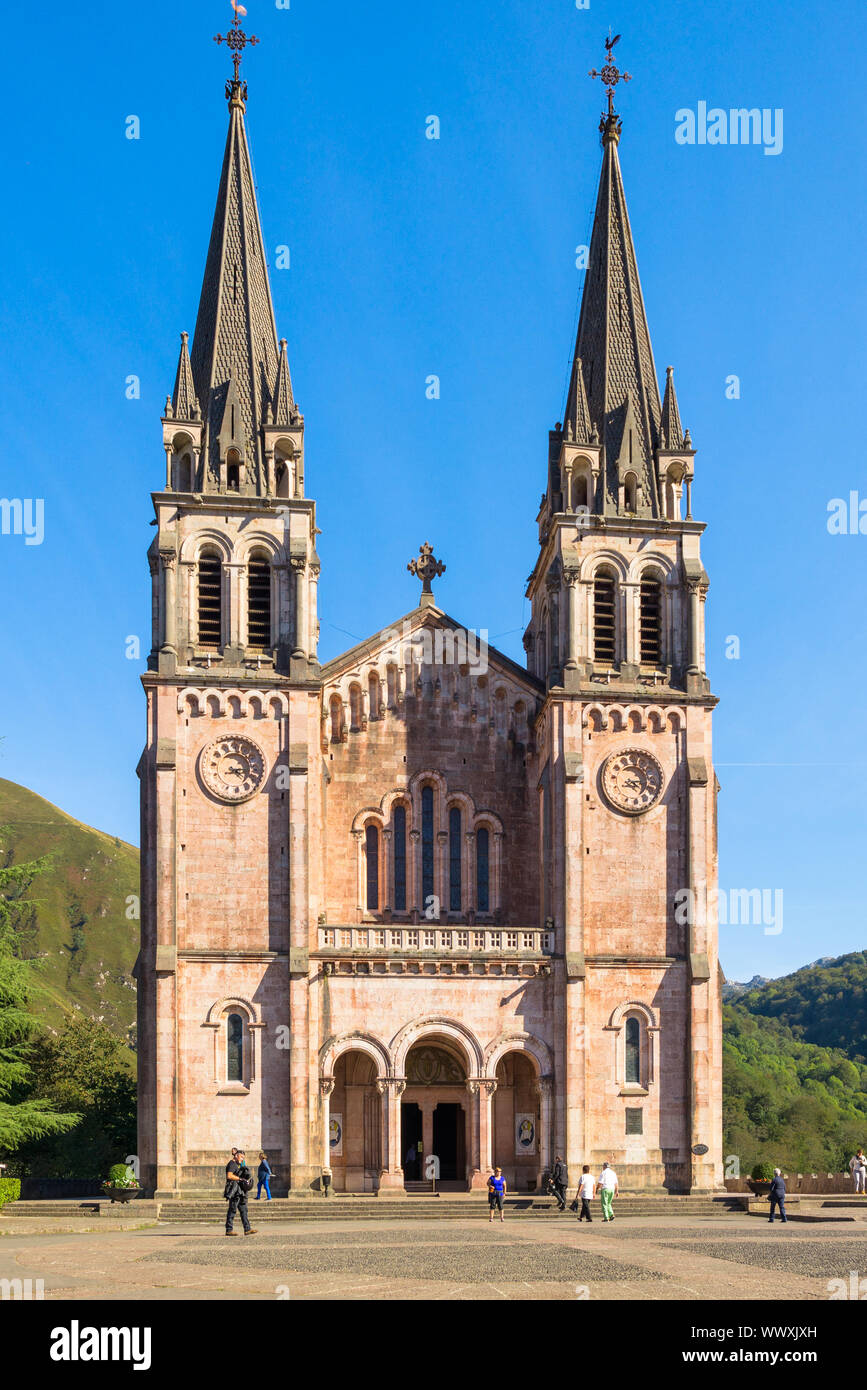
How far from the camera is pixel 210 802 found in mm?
51281

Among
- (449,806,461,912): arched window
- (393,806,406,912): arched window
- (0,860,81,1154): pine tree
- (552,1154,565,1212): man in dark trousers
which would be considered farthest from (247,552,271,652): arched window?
(552,1154,565,1212): man in dark trousers

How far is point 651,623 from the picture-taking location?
183ft

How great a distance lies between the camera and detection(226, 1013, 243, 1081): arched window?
49750 millimetres

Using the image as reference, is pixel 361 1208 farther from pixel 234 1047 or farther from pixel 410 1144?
pixel 234 1047

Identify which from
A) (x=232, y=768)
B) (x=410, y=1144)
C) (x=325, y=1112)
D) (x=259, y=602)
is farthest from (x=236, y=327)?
(x=410, y=1144)

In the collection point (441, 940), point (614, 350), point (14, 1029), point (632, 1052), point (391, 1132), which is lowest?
point (391, 1132)

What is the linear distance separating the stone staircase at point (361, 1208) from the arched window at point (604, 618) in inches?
708

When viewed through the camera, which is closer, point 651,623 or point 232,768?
point 232,768

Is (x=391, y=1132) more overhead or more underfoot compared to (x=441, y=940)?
more underfoot

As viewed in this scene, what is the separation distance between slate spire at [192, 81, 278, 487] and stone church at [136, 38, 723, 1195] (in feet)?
0.38

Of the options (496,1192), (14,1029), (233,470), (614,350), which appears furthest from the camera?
(614,350)

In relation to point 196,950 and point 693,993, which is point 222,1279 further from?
point 693,993

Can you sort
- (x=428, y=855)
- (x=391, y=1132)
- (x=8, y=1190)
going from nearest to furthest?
1. (x=8, y=1190)
2. (x=391, y=1132)
3. (x=428, y=855)

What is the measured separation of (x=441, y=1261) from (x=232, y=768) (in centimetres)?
2324
